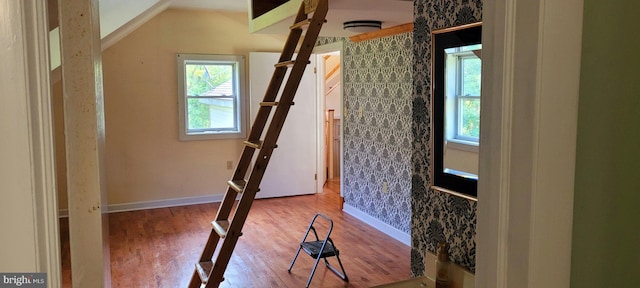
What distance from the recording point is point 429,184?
1.60 meters

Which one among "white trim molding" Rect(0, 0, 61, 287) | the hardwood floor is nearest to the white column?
"white trim molding" Rect(0, 0, 61, 287)

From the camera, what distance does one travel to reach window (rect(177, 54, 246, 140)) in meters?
5.66

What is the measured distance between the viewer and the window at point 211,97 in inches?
223

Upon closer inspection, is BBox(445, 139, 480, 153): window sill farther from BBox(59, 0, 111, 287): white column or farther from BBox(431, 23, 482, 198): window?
BBox(59, 0, 111, 287): white column

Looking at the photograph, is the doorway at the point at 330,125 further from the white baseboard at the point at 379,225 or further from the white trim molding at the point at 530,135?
the white trim molding at the point at 530,135

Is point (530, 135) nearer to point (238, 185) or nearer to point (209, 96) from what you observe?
point (238, 185)

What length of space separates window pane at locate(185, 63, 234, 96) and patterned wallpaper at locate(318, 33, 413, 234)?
1.43m

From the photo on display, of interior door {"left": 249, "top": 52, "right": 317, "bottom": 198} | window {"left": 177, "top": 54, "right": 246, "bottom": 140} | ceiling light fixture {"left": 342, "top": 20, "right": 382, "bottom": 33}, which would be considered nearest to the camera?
ceiling light fixture {"left": 342, "top": 20, "right": 382, "bottom": 33}

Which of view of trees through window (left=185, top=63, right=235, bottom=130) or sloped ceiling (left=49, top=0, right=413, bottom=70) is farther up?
sloped ceiling (left=49, top=0, right=413, bottom=70)

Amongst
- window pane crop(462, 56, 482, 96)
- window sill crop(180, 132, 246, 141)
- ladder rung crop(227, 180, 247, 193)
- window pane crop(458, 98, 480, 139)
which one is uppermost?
window pane crop(462, 56, 482, 96)

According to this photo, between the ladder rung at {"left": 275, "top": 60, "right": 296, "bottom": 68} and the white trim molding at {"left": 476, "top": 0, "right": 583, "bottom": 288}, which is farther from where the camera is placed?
the ladder rung at {"left": 275, "top": 60, "right": 296, "bottom": 68}

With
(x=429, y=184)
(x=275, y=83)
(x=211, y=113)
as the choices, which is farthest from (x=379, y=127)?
(x=429, y=184)

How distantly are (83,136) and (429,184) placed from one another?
1.13 m

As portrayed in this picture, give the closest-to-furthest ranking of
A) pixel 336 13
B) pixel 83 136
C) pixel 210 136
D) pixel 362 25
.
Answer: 1. pixel 83 136
2. pixel 336 13
3. pixel 362 25
4. pixel 210 136
